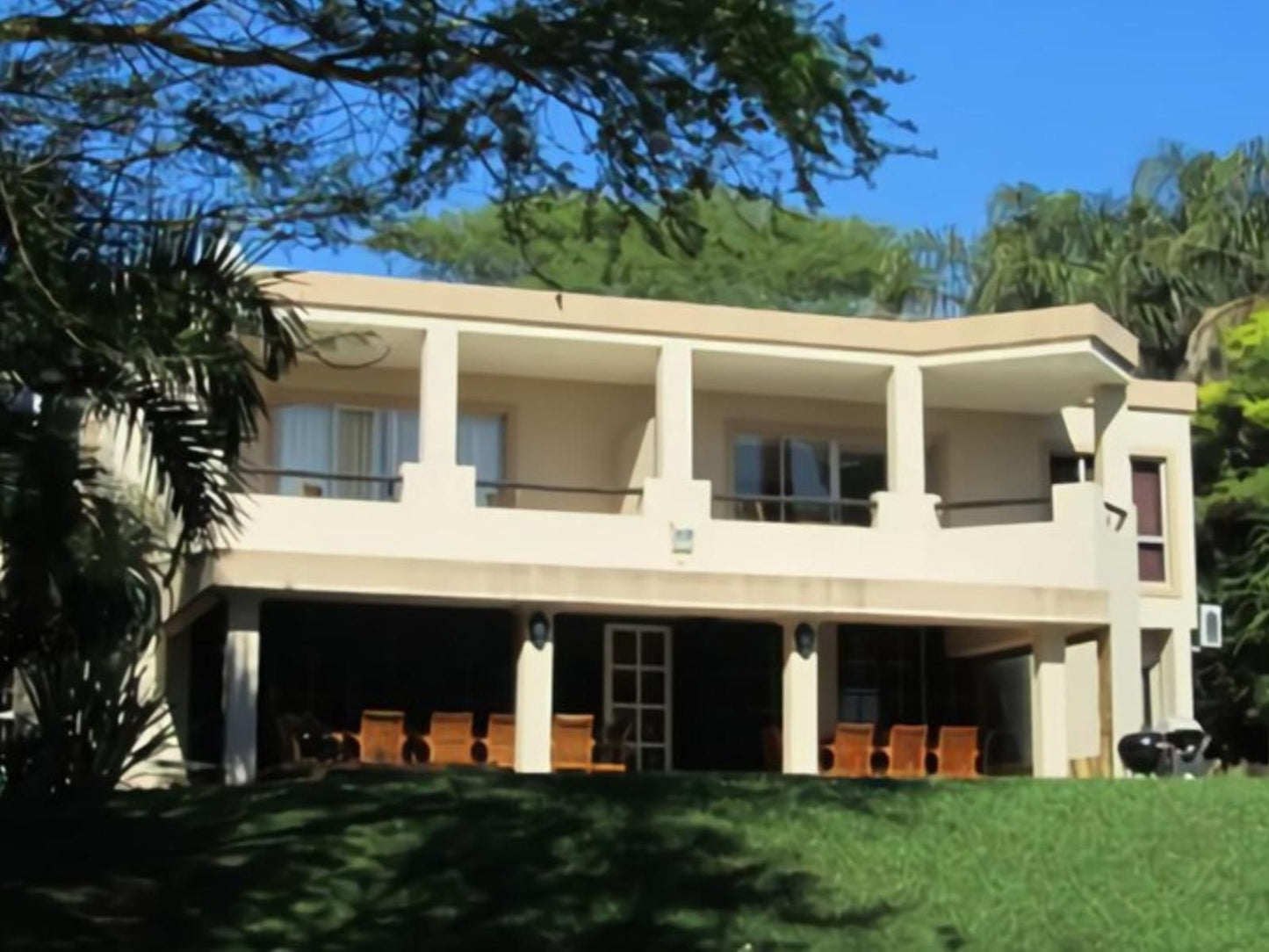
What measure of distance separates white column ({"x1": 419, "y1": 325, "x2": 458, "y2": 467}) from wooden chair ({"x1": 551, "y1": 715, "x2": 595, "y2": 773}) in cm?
292

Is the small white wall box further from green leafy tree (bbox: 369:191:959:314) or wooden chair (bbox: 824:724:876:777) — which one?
green leafy tree (bbox: 369:191:959:314)

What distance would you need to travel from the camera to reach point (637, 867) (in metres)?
12.3

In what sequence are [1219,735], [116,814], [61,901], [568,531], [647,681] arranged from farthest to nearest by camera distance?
[1219,735] → [647,681] → [568,531] → [116,814] → [61,901]

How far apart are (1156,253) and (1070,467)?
1297 cm

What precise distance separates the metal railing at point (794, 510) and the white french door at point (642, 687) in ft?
5.46

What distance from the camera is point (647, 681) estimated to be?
2394cm

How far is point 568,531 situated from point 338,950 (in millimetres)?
11193

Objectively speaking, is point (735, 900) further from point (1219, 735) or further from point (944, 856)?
point (1219, 735)

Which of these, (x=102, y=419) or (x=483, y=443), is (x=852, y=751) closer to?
(x=483, y=443)

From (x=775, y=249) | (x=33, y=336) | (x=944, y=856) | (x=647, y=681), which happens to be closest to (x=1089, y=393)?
(x=647, y=681)

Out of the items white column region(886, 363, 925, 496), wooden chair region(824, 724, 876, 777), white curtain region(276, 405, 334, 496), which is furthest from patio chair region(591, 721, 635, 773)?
white curtain region(276, 405, 334, 496)

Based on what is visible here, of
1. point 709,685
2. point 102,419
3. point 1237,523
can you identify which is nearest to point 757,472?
point 709,685

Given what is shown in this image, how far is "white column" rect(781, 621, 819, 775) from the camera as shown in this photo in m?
21.2

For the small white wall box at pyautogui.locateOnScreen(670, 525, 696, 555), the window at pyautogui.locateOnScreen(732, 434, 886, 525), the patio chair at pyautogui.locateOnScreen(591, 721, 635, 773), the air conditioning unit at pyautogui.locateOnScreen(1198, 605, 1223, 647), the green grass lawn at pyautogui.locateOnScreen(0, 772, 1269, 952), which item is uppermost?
the window at pyautogui.locateOnScreen(732, 434, 886, 525)
